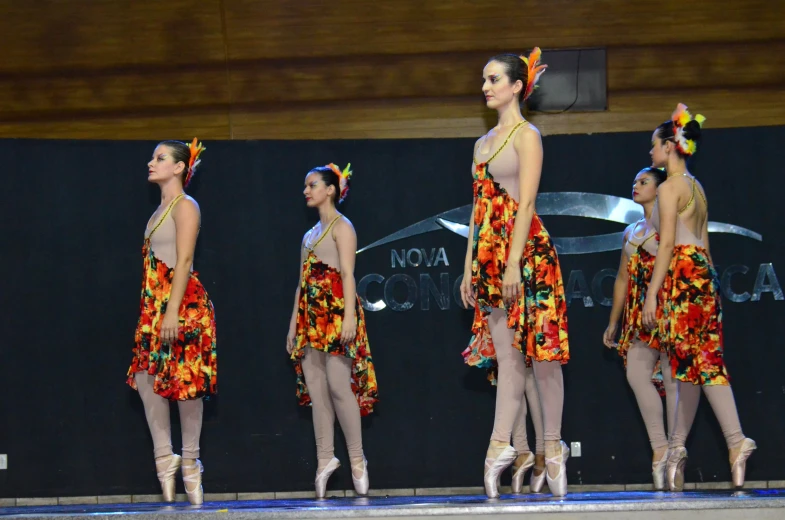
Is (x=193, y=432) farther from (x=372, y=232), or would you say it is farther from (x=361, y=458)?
(x=372, y=232)

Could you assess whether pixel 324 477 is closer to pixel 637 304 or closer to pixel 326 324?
pixel 326 324

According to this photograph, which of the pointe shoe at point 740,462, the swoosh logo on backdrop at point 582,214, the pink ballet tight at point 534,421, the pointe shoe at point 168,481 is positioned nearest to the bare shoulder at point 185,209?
the pointe shoe at point 168,481

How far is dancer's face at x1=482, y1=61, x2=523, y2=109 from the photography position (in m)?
3.83

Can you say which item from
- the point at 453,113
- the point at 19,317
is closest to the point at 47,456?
the point at 19,317

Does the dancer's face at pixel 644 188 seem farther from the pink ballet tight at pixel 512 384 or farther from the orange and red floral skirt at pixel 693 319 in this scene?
the pink ballet tight at pixel 512 384

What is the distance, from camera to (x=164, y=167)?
4.73m

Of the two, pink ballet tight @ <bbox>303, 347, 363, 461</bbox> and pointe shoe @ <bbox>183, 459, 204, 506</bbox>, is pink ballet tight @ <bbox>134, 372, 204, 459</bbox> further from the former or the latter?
pink ballet tight @ <bbox>303, 347, 363, 461</bbox>

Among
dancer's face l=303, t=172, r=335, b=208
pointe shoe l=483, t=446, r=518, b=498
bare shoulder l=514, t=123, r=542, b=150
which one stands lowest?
pointe shoe l=483, t=446, r=518, b=498

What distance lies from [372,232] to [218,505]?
196 cm

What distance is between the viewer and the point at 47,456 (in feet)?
17.7

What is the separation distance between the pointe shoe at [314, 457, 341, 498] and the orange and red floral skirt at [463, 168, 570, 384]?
1587 millimetres

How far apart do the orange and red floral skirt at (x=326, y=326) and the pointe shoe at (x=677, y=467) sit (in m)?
1.55

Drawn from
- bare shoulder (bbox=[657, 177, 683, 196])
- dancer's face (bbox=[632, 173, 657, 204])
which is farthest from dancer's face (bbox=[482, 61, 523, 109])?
dancer's face (bbox=[632, 173, 657, 204])

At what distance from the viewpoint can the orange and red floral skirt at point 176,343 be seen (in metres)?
4.51
